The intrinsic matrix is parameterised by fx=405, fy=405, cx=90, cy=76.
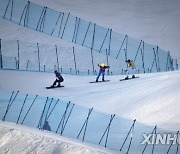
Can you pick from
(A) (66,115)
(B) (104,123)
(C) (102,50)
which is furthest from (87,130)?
(C) (102,50)

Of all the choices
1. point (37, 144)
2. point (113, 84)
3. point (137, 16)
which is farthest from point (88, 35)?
point (37, 144)

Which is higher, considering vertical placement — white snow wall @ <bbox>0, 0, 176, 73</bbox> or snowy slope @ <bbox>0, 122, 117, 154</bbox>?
white snow wall @ <bbox>0, 0, 176, 73</bbox>

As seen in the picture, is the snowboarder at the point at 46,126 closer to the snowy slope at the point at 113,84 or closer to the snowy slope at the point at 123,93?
the snowy slope at the point at 113,84

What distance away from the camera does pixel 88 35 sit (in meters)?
20.6

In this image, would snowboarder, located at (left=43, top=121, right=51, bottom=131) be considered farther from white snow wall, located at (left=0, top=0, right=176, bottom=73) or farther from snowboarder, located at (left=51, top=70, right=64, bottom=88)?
white snow wall, located at (left=0, top=0, right=176, bottom=73)

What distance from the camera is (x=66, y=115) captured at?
38.9 feet

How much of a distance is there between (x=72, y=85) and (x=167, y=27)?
35.0ft

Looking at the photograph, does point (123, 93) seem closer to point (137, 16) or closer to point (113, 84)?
point (113, 84)

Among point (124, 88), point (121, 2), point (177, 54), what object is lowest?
point (124, 88)

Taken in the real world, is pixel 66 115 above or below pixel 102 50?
below

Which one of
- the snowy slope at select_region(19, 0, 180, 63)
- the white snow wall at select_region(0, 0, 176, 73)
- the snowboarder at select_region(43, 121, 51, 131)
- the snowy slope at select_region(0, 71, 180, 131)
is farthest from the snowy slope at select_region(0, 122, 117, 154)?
the snowy slope at select_region(19, 0, 180, 63)

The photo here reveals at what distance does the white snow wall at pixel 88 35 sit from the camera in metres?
18.8

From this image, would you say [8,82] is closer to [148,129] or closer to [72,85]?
[72,85]

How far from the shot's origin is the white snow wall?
18.8m
